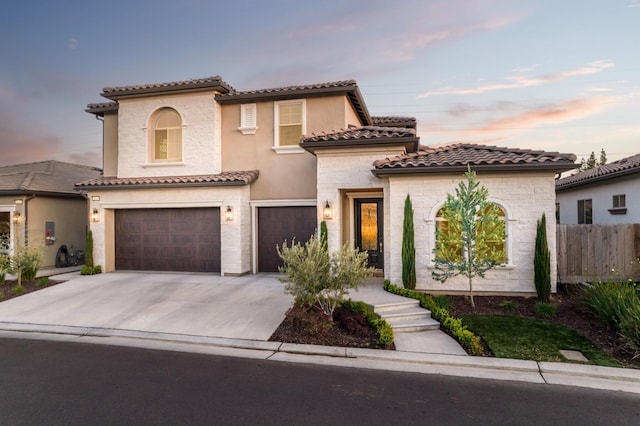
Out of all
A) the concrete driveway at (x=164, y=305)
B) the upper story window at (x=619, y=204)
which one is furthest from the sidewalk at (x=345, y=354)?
the upper story window at (x=619, y=204)

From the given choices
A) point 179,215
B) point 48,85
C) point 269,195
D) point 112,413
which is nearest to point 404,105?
point 269,195

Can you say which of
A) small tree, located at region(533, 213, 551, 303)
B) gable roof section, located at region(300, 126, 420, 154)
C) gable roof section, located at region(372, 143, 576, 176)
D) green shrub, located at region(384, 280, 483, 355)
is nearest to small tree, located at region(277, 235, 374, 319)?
Answer: green shrub, located at region(384, 280, 483, 355)

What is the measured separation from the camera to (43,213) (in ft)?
50.3

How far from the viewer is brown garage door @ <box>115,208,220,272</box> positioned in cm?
1339

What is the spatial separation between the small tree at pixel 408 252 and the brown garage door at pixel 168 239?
Answer: 7220 mm

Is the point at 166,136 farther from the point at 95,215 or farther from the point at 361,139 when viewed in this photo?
the point at 361,139

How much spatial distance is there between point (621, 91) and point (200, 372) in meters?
18.1

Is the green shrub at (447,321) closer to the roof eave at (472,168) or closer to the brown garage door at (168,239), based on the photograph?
the roof eave at (472,168)

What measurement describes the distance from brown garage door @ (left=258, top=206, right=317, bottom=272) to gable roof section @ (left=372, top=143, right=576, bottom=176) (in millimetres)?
4084

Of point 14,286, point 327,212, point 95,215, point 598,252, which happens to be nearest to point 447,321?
point 327,212

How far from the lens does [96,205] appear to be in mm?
14008

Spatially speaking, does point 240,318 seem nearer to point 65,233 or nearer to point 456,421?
point 456,421

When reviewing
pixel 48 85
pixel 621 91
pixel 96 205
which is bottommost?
pixel 96 205

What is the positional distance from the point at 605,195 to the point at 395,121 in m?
9.57
